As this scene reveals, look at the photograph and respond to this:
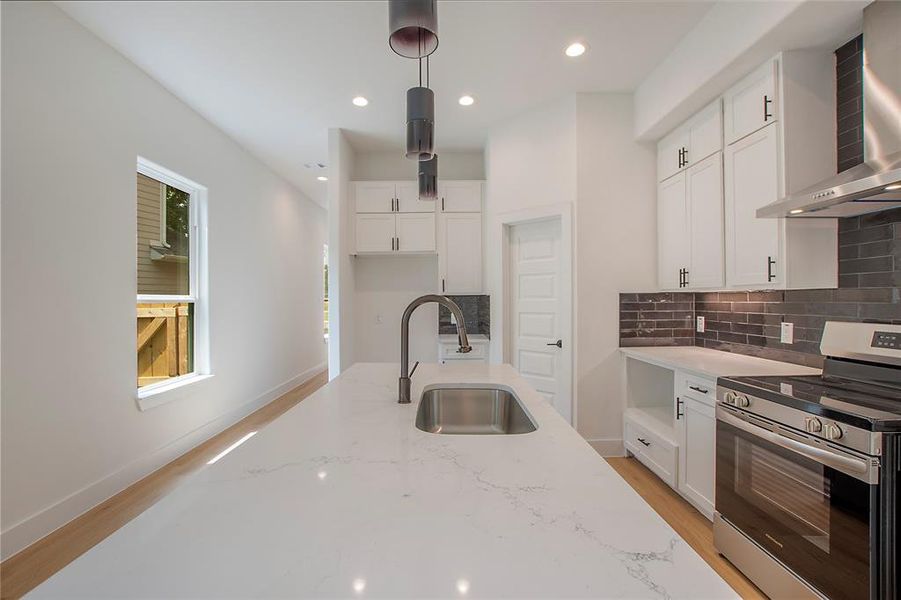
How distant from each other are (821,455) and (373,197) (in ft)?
13.1

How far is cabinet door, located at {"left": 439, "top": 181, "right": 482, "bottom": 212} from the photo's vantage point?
444cm

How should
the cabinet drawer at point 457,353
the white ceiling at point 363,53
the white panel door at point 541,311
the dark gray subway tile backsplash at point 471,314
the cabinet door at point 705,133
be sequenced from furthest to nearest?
1. the dark gray subway tile backsplash at point 471,314
2. the cabinet drawer at point 457,353
3. the white panel door at point 541,311
4. the cabinet door at point 705,133
5. the white ceiling at point 363,53

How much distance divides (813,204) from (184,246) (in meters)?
4.38

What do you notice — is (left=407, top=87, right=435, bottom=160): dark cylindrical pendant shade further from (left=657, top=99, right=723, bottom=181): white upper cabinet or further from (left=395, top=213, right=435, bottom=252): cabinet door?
(left=395, top=213, right=435, bottom=252): cabinet door

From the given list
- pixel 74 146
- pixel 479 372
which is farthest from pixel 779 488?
pixel 74 146

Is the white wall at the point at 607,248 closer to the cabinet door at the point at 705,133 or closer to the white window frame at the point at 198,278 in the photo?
the cabinet door at the point at 705,133

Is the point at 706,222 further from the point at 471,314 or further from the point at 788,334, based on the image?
the point at 471,314

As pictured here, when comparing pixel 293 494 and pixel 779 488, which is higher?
pixel 293 494

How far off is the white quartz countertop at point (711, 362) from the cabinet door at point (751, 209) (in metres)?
0.47

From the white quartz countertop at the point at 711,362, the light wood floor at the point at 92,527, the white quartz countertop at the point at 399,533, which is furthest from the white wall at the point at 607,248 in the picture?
the light wood floor at the point at 92,527

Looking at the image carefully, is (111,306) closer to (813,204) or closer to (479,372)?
(479,372)

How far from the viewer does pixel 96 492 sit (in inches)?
101

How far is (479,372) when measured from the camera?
2.00 meters

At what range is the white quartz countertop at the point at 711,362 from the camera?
7.23 ft
